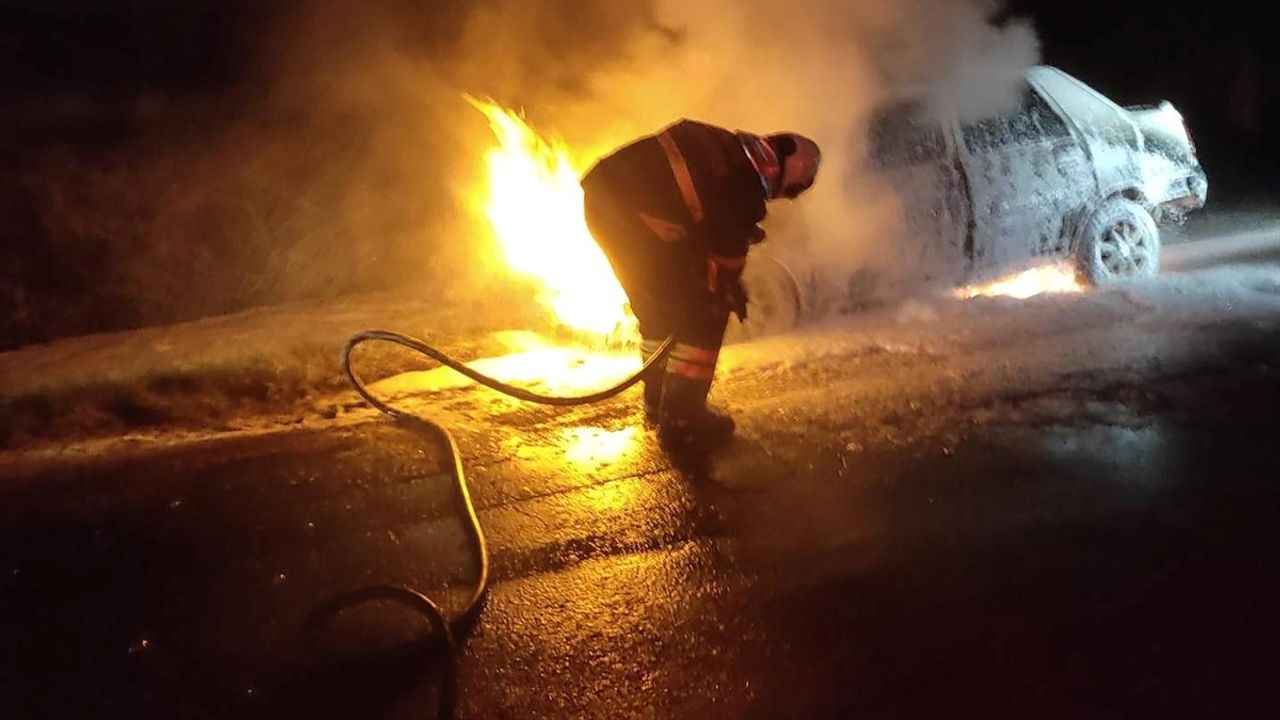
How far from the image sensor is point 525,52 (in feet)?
27.1

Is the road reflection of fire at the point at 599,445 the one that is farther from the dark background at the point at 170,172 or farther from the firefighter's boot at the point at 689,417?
the dark background at the point at 170,172

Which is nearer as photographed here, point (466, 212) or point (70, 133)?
point (70, 133)

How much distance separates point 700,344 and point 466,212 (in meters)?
5.13

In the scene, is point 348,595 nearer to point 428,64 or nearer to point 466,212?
point 466,212

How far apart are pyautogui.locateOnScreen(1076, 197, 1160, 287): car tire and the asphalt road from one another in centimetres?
224

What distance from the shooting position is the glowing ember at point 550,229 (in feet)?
22.4

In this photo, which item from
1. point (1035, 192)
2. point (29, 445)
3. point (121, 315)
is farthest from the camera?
point (121, 315)

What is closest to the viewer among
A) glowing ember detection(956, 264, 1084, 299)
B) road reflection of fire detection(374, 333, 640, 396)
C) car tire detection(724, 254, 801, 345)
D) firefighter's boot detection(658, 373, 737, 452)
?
firefighter's boot detection(658, 373, 737, 452)

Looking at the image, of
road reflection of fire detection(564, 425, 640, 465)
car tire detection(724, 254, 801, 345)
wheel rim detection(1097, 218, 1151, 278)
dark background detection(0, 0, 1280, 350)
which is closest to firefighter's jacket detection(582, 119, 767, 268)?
road reflection of fire detection(564, 425, 640, 465)

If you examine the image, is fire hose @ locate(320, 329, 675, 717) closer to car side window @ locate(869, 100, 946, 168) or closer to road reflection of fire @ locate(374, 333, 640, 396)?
road reflection of fire @ locate(374, 333, 640, 396)

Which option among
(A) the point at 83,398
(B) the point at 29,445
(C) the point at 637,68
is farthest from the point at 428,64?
(B) the point at 29,445

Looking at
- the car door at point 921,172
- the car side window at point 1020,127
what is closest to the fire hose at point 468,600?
the car door at point 921,172

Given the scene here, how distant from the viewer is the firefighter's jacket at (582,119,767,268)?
488cm

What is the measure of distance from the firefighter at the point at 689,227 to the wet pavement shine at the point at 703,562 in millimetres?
369
